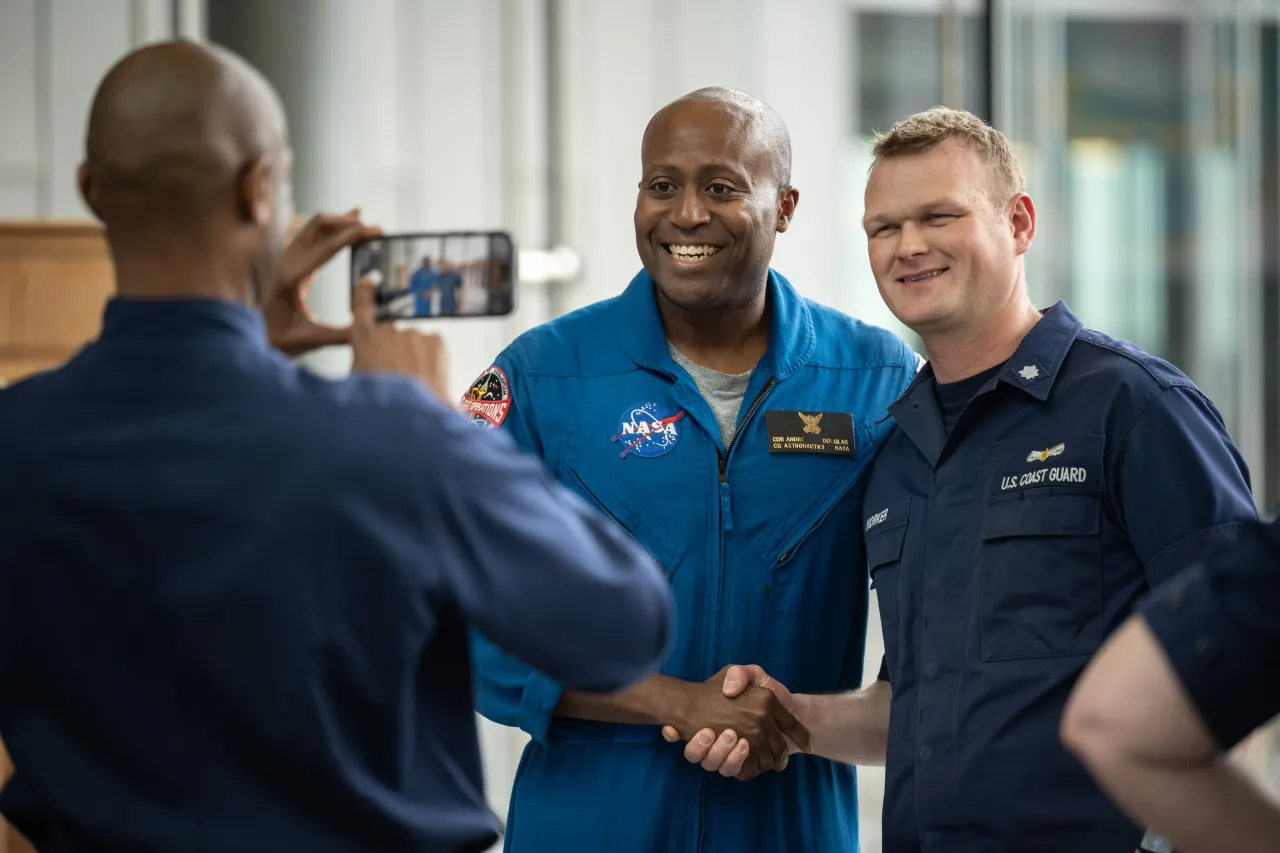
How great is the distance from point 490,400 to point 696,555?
0.39 m

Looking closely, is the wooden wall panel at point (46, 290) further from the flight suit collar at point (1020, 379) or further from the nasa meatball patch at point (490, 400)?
the flight suit collar at point (1020, 379)

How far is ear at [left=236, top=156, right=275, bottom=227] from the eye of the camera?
3.58ft

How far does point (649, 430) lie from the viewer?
2.05 m

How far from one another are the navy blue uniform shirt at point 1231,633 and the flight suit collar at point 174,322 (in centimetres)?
72

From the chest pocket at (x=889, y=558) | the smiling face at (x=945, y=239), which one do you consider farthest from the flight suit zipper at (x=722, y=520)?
the smiling face at (x=945, y=239)

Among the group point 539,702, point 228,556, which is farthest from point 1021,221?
point 228,556

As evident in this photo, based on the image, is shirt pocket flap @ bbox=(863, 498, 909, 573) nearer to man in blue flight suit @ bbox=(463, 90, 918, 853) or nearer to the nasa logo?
man in blue flight suit @ bbox=(463, 90, 918, 853)

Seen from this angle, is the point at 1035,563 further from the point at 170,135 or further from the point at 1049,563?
the point at 170,135

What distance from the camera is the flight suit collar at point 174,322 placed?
42.4 inches

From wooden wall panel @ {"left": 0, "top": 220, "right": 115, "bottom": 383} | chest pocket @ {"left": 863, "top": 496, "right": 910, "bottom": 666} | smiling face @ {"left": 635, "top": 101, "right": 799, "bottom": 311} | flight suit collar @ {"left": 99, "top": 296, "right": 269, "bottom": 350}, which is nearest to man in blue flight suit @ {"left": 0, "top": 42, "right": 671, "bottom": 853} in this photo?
flight suit collar @ {"left": 99, "top": 296, "right": 269, "bottom": 350}

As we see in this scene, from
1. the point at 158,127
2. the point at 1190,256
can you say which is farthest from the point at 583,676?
the point at 1190,256

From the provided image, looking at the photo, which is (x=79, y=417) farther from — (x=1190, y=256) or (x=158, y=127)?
(x=1190, y=256)

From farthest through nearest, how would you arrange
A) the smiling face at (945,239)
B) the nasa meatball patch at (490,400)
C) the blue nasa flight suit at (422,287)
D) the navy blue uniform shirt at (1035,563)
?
the nasa meatball patch at (490,400) < the smiling face at (945,239) < the navy blue uniform shirt at (1035,563) < the blue nasa flight suit at (422,287)

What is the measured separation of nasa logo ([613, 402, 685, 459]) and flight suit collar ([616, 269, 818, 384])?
64 millimetres
